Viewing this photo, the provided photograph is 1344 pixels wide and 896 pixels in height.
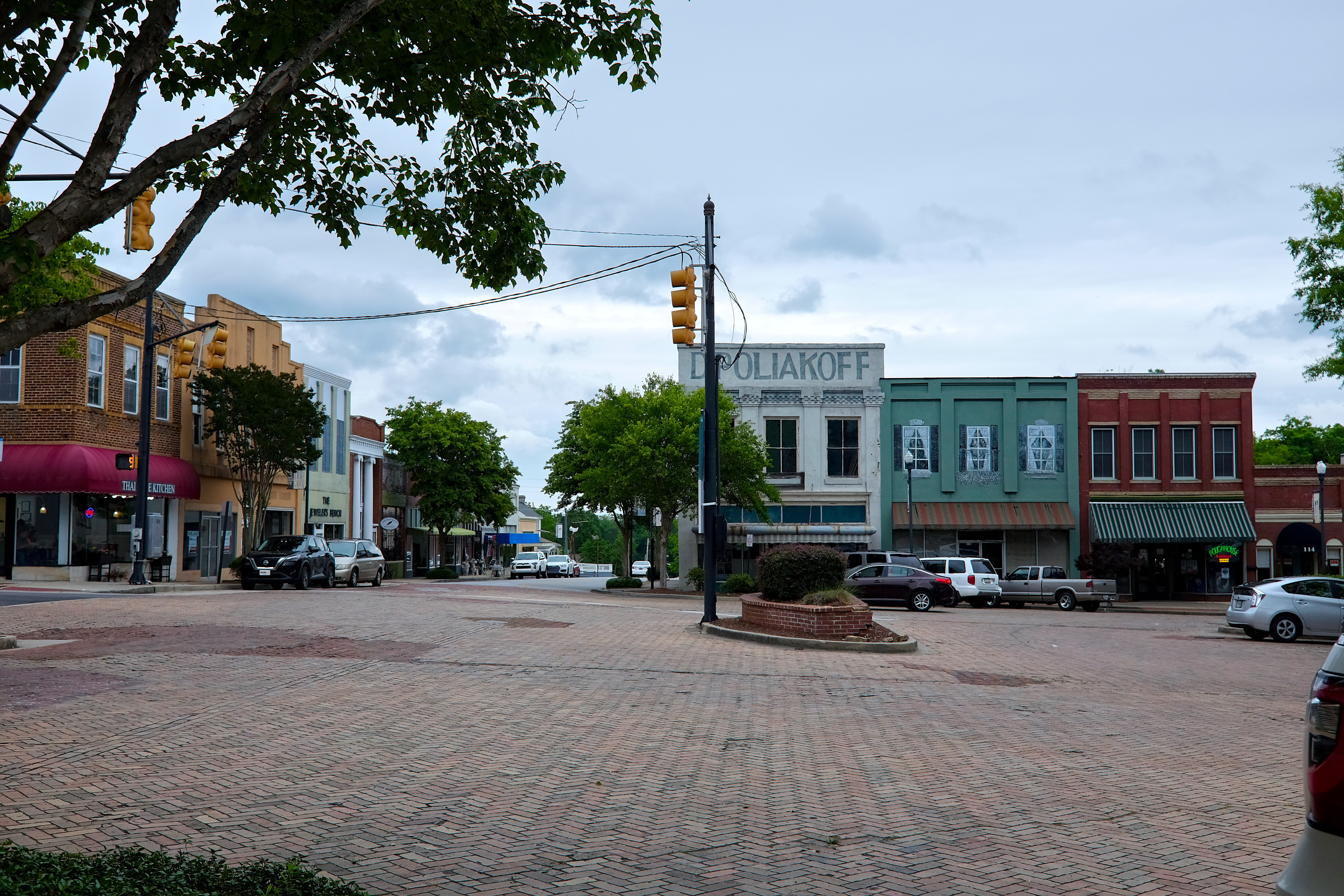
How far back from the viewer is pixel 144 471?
31000mm

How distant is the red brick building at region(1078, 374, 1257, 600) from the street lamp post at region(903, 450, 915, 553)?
6590 mm

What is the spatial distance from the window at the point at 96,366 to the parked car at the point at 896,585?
74.7 ft

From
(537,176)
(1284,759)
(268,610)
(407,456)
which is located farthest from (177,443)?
(1284,759)

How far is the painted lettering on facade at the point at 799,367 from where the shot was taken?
1881 inches

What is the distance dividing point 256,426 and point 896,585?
71.4ft

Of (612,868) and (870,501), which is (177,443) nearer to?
(870,501)

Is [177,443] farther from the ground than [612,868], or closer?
farther from the ground

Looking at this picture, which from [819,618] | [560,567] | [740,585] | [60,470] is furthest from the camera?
[560,567]

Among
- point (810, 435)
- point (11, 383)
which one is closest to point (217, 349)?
point (11, 383)

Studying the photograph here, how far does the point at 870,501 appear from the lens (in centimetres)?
4712

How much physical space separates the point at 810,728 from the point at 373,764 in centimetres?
400

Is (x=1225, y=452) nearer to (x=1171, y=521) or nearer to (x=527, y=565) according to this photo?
(x=1171, y=521)

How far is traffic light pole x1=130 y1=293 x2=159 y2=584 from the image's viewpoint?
30734 mm

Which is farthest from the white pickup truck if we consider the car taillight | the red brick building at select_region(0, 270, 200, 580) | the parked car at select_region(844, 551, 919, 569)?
the car taillight
